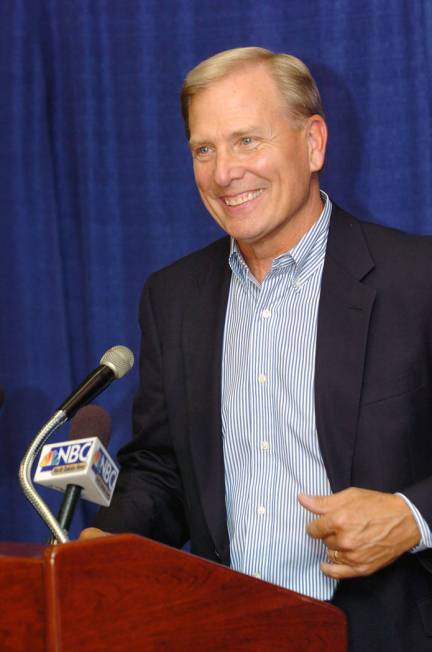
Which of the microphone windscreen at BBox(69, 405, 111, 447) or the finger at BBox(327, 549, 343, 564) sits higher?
the microphone windscreen at BBox(69, 405, 111, 447)

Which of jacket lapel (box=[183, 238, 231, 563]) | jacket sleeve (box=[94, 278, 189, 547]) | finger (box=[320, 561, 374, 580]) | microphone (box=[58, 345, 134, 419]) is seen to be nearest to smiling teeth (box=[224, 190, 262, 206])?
jacket lapel (box=[183, 238, 231, 563])

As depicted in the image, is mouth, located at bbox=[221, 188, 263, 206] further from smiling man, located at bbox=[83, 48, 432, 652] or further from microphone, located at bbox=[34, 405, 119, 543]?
microphone, located at bbox=[34, 405, 119, 543]

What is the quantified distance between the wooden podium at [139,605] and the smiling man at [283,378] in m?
0.31

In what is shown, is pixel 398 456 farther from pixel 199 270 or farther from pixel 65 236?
pixel 65 236

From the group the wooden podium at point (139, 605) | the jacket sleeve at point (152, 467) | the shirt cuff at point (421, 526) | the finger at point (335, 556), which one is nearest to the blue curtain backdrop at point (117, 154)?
the jacket sleeve at point (152, 467)

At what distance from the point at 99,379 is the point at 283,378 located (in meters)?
0.57

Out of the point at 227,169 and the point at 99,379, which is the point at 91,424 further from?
the point at 227,169

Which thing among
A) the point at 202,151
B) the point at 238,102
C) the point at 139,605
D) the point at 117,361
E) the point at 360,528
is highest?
the point at 238,102

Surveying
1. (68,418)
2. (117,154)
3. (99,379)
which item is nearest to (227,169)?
(99,379)

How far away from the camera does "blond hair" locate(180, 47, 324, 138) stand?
7.48ft

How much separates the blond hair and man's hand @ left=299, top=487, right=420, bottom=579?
95cm

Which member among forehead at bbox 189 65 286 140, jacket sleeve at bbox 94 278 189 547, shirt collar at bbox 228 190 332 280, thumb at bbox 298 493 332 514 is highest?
forehead at bbox 189 65 286 140

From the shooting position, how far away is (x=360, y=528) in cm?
180

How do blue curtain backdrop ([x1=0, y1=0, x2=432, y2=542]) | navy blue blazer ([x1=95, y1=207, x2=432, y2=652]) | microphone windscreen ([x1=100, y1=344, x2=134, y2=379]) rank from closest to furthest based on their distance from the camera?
microphone windscreen ([x1=100, y1=344, x2=134, y2=379]) < navy blue blazer ([x1=95, y1=207, x2=432, y2=652]) < blue curtain backdrop ([x1=0, y1=0, x2=432, y2=542])
